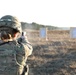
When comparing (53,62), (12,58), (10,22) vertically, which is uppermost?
(10,22)

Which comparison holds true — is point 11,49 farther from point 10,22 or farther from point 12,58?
point 10,22

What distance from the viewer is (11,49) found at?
358 cm

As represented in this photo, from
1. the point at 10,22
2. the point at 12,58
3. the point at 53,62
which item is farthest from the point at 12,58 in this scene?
the point at 53,62

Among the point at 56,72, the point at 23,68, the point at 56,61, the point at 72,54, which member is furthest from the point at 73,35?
the point at 23,68

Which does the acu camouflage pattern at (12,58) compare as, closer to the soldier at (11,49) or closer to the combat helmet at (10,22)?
the soldier at (11,49)

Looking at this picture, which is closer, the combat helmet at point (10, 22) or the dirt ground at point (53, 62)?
the combat helmet at point (10, 22)

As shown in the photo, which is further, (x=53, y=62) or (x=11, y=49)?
(x=53, y=62)

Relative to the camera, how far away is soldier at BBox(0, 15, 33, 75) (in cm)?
354

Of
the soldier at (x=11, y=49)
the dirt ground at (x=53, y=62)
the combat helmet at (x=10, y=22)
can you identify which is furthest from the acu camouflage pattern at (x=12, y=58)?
the dirt ground at (x=53, y=62)

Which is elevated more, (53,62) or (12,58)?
(12,58)

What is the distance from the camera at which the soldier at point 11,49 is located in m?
3.54

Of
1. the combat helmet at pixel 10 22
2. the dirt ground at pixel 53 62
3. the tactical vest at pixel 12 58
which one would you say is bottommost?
the dirt ground at pixel 53 62

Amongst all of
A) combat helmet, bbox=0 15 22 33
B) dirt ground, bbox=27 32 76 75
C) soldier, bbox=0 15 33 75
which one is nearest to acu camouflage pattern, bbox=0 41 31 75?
soldier, bbox=0 15 33 75

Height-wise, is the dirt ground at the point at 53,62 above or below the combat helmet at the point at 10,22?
below
